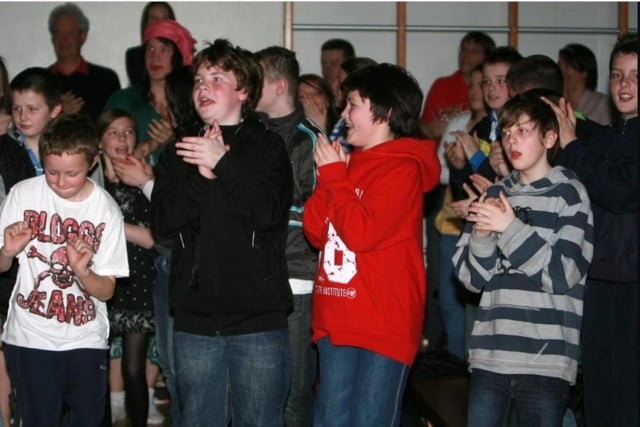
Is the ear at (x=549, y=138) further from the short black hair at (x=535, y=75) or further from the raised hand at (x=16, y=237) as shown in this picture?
the raised hand at (x=16, y=237)

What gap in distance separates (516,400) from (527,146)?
2.73 feet

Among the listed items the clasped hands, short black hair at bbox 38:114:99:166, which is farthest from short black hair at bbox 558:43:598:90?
short black hair at bbox 38:114:99:166

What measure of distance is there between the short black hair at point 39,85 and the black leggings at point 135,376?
41.6 inches

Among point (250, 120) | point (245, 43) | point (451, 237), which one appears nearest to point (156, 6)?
point (245, 43)

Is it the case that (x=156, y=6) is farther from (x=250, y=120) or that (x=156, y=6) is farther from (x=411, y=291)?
(x=411, y=291)

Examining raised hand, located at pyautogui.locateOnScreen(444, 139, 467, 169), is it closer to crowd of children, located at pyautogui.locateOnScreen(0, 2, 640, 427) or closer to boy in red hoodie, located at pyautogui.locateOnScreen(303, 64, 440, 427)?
crowd of children, located at pyautogui.locateOnScreen(0, 2, 640, 427)

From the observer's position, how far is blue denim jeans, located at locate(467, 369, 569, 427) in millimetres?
2658

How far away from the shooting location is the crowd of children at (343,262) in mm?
2727

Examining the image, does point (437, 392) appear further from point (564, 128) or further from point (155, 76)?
point (155, 76)

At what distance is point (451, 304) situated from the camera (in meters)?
4.79

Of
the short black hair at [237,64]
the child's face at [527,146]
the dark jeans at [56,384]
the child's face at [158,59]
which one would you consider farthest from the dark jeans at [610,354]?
the child's face at [158,59]

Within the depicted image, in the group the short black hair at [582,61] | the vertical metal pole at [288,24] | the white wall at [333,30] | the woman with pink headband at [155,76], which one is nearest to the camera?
the woman with pink headband at [155,76]

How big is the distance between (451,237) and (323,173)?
6.54 feet

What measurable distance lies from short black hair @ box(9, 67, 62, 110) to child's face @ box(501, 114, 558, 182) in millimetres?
1854
